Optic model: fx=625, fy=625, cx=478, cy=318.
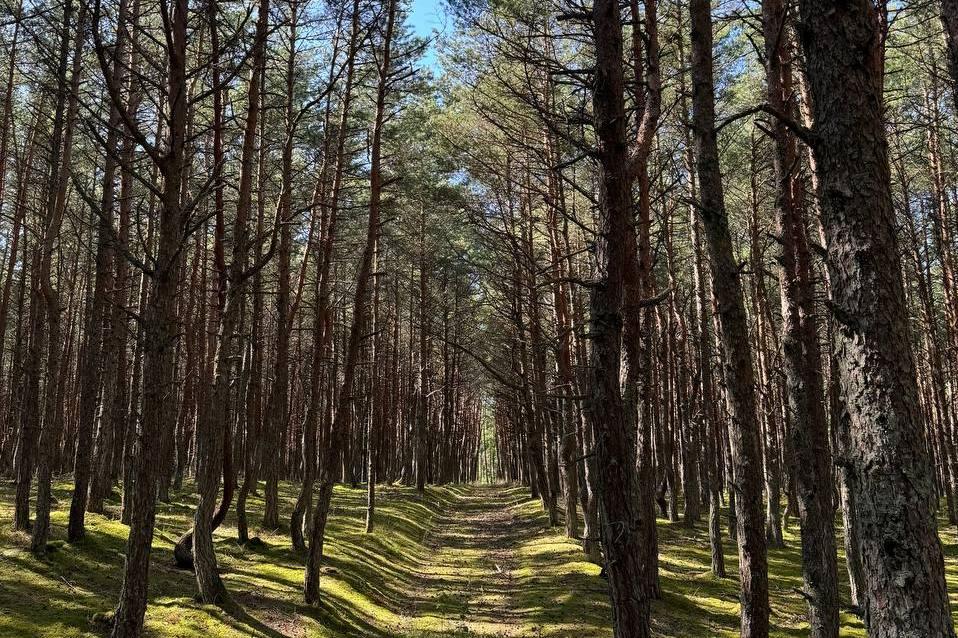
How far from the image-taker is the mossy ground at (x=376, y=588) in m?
8.16

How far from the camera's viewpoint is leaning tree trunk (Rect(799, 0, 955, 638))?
3.33m

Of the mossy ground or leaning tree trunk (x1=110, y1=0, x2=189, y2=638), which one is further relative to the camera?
the mossy ground

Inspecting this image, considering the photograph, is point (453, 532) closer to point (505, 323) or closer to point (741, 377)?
point (505, 323)

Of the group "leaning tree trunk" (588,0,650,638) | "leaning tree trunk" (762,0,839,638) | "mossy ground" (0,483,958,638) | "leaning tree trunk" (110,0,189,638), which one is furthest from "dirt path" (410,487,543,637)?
"leaning tree trunk" (110,0,189,638)

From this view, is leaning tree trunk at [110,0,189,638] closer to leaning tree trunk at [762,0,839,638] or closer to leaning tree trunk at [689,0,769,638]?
leaning tree trunk at [689,0,769,638]

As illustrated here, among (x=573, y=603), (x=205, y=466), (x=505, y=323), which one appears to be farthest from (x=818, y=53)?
(x=505, y=323)

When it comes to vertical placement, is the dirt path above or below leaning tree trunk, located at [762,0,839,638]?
below

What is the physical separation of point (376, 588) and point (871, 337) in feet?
34.6

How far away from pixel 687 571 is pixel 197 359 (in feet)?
50.9

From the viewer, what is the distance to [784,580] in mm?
13914

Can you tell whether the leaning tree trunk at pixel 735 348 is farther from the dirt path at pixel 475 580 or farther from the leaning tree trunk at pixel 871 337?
the dirt path at pixel 475 580

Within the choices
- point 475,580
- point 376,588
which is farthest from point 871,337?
point 475,580

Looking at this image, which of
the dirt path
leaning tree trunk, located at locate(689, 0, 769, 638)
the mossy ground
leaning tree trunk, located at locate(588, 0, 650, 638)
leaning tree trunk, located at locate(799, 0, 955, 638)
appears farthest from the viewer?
the dirt path

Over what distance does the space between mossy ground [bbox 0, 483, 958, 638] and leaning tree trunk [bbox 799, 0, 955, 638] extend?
21.0 feet
